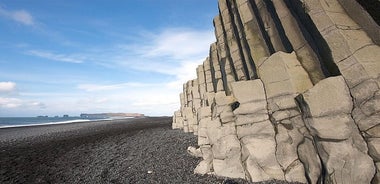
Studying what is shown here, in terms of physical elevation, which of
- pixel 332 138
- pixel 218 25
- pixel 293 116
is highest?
pixel 218 25

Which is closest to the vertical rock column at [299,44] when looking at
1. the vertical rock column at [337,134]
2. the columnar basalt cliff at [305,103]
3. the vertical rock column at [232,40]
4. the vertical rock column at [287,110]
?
the columnar basalt cliff at [305,103]

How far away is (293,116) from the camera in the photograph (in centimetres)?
1183

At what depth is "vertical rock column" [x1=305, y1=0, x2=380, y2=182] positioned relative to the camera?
9.26m

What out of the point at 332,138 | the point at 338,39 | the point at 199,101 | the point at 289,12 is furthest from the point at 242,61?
the point at 199,101

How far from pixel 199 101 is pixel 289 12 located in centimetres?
2036

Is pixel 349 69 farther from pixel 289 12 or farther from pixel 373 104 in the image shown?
pixel 289 12

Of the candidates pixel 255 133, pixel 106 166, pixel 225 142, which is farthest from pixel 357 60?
pixel 106 166

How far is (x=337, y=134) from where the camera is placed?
9.73 metres

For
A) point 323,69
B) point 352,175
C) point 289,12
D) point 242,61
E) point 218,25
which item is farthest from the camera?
point 218,25

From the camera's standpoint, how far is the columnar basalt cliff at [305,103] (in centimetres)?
952

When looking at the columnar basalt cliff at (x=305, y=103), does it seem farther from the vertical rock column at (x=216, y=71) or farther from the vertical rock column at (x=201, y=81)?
the vertical rock column at (x=201, y=81)

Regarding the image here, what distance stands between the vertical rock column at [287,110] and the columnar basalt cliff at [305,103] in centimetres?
4

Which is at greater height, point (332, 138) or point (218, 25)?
point (218, 25)

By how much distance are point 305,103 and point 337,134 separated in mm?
1676
